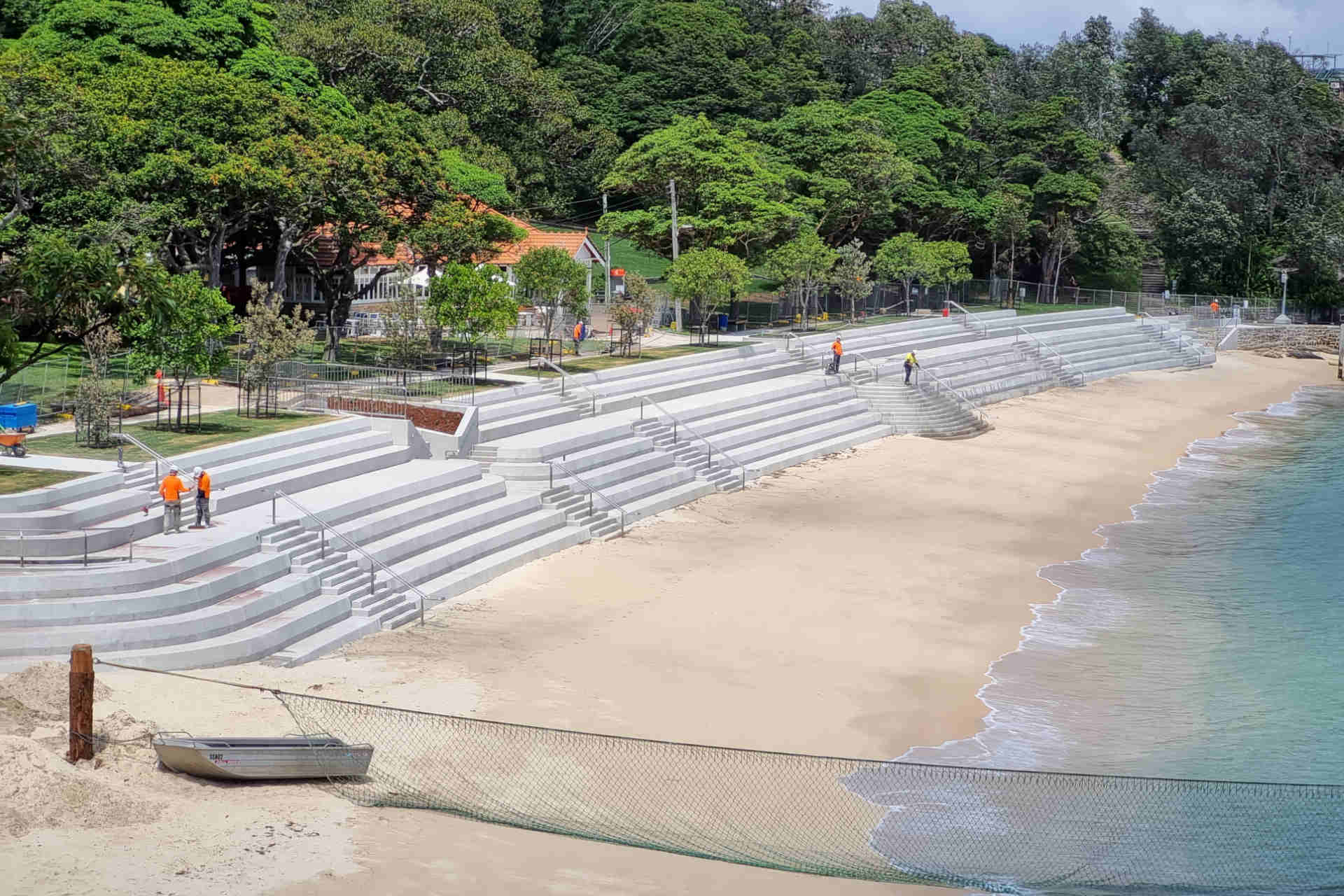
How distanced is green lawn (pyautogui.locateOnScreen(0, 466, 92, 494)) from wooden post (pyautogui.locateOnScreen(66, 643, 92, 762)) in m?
9.64

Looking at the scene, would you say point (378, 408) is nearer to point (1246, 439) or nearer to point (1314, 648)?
point (1314, 648)

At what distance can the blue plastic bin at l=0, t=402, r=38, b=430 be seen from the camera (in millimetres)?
32750

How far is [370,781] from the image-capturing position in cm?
1931

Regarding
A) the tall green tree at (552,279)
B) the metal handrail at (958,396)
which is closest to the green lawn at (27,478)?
the tall green tree at (552,279)

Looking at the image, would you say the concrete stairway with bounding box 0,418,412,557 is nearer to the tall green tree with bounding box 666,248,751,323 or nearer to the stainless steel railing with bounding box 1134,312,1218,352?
the tall green tree with bounding box 666,248,751,323

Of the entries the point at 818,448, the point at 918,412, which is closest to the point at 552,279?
the point at 818,448

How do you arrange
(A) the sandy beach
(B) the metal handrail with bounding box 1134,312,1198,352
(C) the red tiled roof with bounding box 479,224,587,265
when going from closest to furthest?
(A) the sandy beach, (C) the red tiled roof with bounding box 479,224,587,265, (B) the metal handrail with bounding box 1134,312,1198,352

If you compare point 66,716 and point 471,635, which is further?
point 471,635

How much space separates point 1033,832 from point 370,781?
9325 mm

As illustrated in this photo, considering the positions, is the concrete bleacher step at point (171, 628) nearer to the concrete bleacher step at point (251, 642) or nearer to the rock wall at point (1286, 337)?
the concrete bleacher step at point (251, 642)

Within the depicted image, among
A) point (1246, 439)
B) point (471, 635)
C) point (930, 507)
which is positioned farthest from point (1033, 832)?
point (1246, 439)

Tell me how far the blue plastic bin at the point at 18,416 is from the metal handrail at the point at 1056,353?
160 ft

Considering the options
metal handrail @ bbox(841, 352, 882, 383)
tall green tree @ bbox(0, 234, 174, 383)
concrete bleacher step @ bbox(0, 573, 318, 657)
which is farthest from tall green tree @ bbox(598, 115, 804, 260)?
concrete bleacher step @ bbox(0, 573, 318, 657)

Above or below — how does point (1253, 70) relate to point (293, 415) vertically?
above
